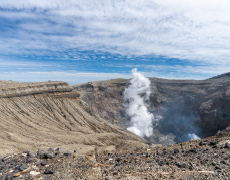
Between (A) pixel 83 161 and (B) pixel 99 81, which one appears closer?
(A) pixel 83 161

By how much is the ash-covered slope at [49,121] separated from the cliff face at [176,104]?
1959 cm

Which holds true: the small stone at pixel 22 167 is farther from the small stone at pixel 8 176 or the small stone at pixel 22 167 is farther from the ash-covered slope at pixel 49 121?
the ash-covered slope at pixel 49 121

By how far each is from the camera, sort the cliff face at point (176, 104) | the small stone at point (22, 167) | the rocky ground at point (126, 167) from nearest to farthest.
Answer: the rocky ground at point (126, 167)
the small stone at point (22, 167)
the cliff face at point (176, 104)

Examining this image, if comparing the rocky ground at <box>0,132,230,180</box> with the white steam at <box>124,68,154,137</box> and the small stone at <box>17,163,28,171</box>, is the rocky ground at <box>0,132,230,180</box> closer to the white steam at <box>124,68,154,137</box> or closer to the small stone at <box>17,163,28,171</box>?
the small stone at <box>17,163,28,171</box>

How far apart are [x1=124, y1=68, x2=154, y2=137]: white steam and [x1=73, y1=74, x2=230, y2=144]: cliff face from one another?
8.22ft

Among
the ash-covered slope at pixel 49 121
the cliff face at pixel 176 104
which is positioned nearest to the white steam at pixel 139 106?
the cliff face at pixel 176 104

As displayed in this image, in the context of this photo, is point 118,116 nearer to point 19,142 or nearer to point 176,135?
point 176,135

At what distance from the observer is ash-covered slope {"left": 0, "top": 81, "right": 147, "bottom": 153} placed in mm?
25328

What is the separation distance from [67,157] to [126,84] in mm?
61552

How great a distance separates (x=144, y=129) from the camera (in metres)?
55.1

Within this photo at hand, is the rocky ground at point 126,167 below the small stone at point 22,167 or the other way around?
below

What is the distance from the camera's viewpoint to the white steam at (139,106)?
55.7 meters

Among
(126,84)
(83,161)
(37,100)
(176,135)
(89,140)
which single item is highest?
(126,84)

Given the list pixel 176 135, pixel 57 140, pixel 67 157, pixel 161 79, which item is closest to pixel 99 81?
pixel 161 79
